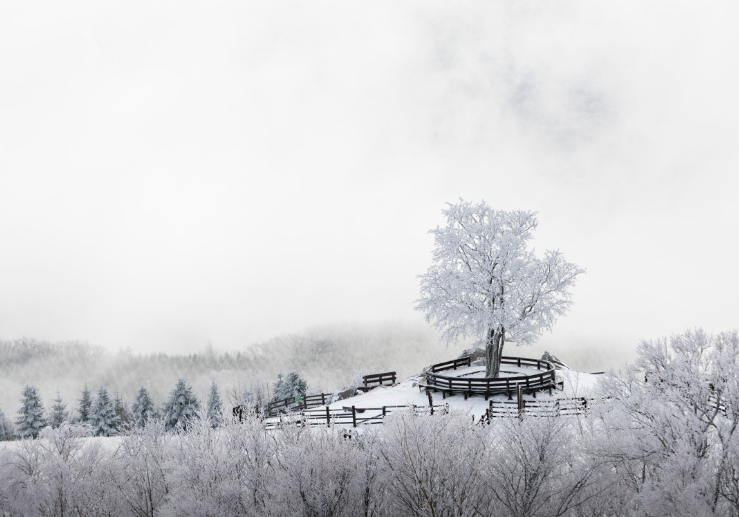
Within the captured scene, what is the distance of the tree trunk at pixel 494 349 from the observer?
114ft

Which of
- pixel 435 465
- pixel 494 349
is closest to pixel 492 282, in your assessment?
pixel 494 349

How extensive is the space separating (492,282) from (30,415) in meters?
63.7

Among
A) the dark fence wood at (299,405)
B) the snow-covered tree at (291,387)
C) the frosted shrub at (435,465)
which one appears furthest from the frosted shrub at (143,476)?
the snow-covered tree at (291,387)

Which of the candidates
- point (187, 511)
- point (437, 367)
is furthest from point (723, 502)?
point (187, 511)

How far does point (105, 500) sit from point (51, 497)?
3395 millimetres

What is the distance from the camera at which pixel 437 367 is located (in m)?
39.5

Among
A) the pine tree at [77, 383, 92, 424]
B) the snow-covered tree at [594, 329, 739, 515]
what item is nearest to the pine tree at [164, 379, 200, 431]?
the pine tree at [77, 383, 92, 424]

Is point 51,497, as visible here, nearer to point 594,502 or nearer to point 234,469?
point 234,469

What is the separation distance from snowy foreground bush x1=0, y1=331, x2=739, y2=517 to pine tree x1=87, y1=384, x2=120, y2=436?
132ft

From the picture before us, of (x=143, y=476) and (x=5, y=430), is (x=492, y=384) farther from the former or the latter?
(x=5, y=430)

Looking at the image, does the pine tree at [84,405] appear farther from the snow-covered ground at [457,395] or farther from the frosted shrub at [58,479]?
the snow-covered ground at [457,395]

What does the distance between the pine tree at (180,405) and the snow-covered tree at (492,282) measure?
148 feet

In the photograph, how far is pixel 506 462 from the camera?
24.0m

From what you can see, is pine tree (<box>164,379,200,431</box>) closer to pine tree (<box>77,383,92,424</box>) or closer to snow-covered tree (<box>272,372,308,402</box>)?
snow-covered tree (<box>272,372,308,402</box>)
